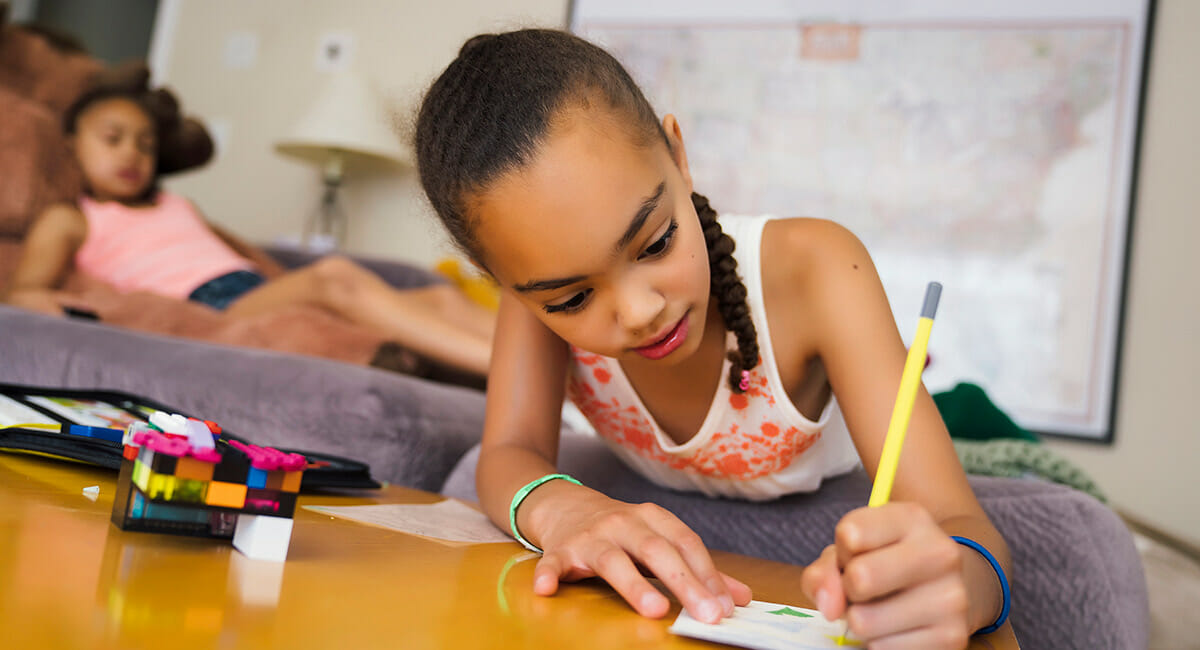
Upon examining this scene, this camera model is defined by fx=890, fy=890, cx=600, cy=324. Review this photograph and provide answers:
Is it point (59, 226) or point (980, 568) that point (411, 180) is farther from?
point (980, 568)

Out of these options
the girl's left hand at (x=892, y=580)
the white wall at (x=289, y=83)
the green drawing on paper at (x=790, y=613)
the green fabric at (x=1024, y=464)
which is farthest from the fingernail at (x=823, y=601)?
the white wall at (x=289, y=83)

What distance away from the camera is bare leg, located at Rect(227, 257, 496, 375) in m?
1.65

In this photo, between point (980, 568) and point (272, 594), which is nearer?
point (272, 594)

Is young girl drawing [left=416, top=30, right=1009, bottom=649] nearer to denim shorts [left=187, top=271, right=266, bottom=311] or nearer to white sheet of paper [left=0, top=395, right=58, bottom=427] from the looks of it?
white sheet of paper [left=0, top=395, right=58, bottom=427]

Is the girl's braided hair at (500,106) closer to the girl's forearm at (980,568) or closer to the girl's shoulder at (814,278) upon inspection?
the girl's shoulder at (814,278)


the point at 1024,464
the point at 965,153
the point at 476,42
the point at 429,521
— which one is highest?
the point at 965,153

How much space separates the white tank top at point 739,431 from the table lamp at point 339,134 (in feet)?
6.28

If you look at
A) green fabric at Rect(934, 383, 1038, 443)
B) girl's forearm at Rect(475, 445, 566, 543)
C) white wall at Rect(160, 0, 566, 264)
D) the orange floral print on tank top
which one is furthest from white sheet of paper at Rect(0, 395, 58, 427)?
white wall at Rect(160, 0, 566, 264)

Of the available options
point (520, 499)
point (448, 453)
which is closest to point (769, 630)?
point (520, 499)

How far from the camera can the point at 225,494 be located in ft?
1.45

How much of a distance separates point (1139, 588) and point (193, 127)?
2.39 m

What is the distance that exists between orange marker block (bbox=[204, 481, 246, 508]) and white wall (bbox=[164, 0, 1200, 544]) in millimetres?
1722

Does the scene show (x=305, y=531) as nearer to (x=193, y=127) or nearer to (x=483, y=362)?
(x=483, y=362)

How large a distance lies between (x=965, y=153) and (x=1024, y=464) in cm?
171
